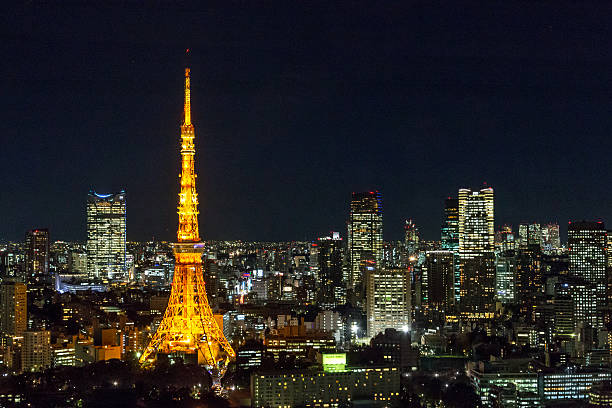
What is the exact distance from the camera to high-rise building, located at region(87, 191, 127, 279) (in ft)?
121

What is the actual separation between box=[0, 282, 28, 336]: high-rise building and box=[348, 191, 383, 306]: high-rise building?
1192 cm

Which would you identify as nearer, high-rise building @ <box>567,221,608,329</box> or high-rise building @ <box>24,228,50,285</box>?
high-rise building @ <box>567,221,608,329</box>

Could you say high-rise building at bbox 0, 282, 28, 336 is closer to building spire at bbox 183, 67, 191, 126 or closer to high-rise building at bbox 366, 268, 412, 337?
building spire at bbox 183, 67, 191, 126

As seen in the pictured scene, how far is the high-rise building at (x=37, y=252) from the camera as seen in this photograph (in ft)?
103

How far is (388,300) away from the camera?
23109 millimetres

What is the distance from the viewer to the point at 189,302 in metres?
16.5

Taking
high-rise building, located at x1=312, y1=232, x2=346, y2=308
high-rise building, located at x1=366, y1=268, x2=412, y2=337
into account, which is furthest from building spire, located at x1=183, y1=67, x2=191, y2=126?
high-rise building, located at x1=312, y1=232, x2=346, y2=308

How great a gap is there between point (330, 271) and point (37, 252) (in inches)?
372

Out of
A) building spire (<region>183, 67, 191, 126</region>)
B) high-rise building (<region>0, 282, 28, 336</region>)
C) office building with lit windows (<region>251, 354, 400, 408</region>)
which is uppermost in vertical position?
building spire (<region>183, 67, 191, 126</region>)

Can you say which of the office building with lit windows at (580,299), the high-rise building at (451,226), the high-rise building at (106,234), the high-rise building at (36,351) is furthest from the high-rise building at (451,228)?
the high-rise building at (36,351)

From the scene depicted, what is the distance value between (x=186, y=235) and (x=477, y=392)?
537 centimetres

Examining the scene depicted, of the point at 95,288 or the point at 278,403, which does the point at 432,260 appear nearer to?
the point at 95,288

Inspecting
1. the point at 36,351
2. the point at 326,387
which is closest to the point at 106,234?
the point at 36,351

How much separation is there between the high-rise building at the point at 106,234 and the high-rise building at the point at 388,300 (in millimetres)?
15277
